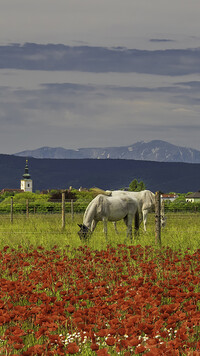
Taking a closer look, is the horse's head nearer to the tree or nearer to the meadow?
the meadow

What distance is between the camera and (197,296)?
652 centimetres

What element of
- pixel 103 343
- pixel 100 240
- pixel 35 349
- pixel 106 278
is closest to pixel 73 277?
pixel 106 278

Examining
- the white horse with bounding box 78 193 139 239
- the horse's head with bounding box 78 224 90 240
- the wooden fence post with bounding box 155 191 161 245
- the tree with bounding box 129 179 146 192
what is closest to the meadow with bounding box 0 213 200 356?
the horse's head with bounding box 78 224 90 240

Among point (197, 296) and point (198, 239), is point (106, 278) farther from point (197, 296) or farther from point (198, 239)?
point (198, 239)

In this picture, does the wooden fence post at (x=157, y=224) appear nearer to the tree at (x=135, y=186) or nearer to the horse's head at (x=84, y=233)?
the horse's head at (x=84, y=233)

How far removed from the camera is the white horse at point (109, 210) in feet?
63.7

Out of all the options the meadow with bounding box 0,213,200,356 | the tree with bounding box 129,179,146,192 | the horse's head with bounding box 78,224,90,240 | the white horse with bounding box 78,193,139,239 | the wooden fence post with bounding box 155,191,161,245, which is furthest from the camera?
the tree with bounding box 129,179,146,192

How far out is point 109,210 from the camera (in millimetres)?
19859

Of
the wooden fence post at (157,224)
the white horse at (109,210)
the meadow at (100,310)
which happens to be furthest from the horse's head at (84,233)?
the meadow at (100,310)

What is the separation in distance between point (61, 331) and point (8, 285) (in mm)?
1117

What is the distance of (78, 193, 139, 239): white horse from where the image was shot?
19.4 meters

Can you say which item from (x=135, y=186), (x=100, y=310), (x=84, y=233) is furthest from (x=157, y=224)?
(x=135, y=186)

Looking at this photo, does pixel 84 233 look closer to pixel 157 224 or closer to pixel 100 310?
pixel 157 224

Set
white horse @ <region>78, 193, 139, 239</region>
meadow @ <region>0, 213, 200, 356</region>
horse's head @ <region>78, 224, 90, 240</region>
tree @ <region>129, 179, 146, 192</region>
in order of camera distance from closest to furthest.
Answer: meadow @ <region>0, 213, 200, 356</region>
horse's head @ <region>78, 224, 90, 240</region>
white horse @ <region>78, 193, 139, 239</region>
tree @ <region>129, 179, 146, 192</region>
